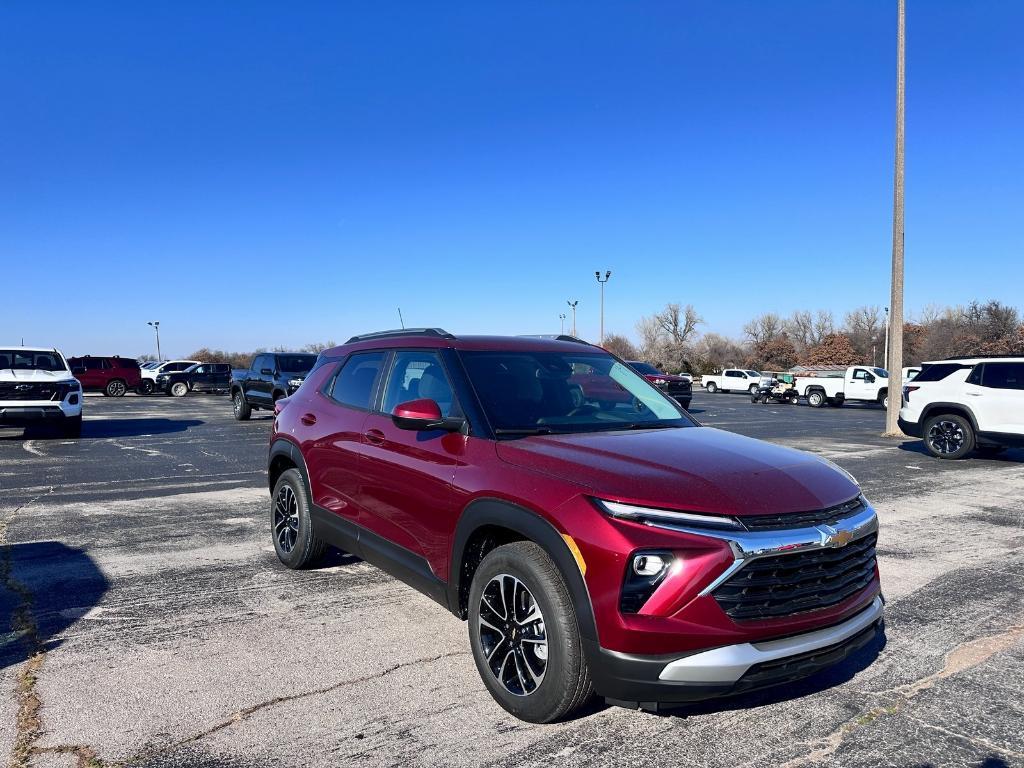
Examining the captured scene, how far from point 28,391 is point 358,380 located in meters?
12.4

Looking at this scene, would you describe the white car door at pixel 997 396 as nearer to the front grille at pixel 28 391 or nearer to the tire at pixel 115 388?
the front grille at pixel 28 391

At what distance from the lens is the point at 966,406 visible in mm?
12461

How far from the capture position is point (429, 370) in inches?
172

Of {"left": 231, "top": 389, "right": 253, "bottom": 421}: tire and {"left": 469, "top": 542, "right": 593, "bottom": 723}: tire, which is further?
{"left": 231, "top": 389, "right": 253, "bottom": 421}: tire

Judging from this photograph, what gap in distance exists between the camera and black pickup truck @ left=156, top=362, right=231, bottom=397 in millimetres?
34750

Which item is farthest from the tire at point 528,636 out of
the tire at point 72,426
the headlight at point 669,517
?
the tire at point 72,426

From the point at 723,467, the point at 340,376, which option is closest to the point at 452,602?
the point at 723,467

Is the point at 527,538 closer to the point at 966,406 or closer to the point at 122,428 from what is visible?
the point at 966,406

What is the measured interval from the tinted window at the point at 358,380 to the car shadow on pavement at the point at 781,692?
2606mm

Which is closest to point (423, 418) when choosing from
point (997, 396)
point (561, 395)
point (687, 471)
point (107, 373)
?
point (561, 395)

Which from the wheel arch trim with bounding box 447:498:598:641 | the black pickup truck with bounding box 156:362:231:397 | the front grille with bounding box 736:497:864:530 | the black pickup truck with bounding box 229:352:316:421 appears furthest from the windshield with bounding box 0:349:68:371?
the black pickup truck with bounding box 156:362:231:397

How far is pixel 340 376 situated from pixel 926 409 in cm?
1146

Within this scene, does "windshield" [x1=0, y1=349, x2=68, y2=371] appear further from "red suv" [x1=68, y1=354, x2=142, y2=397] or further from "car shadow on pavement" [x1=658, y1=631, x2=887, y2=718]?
"red suv" [x1=68, y1=354, x2=142, y2=397]

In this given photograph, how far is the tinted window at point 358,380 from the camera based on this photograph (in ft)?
16.1
